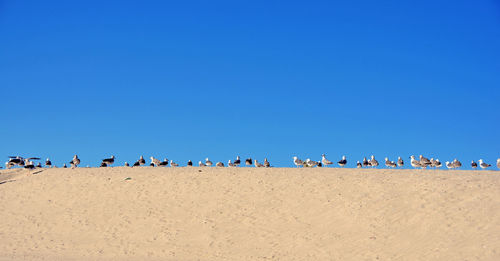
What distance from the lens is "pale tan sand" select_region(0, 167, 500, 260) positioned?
31.9 meters

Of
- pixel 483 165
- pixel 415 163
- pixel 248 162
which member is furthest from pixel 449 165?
pixel 248 162

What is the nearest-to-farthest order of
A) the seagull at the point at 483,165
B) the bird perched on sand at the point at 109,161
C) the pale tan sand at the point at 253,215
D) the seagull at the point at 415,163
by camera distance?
the pale tan sand at the point at 253,215, the seagull at the point at 415,163, the seagull at the point at 483,165, the bird perched on sand at the point at 109,161

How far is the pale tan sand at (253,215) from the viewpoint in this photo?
31938 millimetres

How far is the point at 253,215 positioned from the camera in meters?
37.2

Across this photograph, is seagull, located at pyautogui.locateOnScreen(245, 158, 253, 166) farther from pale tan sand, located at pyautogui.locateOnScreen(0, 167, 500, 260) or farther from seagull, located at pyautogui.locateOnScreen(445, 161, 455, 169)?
seagull, located at pyautogui.locateOnScreen(445, 161, 455, 169)

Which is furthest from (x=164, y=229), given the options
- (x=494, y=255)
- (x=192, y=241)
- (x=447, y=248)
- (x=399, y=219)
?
(x=494, y=255)

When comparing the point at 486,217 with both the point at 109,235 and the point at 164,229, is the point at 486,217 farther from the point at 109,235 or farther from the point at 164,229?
the point at 109,235

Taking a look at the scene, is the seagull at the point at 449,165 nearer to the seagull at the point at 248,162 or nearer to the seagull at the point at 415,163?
the seagull at the point at 415,163

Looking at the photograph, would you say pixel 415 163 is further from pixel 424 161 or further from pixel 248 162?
pixel 248 162

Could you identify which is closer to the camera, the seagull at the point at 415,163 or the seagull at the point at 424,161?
the seagull at the point at 424,161

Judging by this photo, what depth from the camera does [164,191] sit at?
41969 mm

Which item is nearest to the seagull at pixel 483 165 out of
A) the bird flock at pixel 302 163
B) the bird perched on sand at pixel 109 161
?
the bird flock at pixel 302 163

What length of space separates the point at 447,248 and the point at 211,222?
14148mm

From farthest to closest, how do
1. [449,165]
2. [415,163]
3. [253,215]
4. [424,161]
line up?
[449,165], [415,163], [424,161], [253,215]
